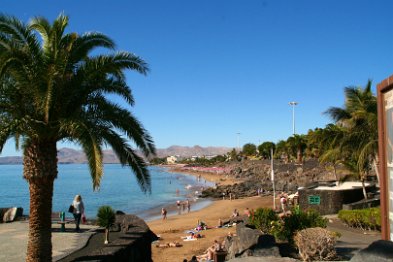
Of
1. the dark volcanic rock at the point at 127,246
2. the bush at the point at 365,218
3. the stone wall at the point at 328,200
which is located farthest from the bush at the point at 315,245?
the stone wall at the point at 328,200

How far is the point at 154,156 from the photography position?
9.78 metres

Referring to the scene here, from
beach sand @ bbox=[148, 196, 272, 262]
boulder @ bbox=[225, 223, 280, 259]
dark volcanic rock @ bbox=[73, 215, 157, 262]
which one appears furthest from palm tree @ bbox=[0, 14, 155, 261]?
beach sand @ bbox=[148, 196, 272, 262]

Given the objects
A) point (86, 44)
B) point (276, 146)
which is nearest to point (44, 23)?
point (86, 44)

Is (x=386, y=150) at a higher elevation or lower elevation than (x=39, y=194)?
higher

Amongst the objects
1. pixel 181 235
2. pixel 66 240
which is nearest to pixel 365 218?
pixel 66 240

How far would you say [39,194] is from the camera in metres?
8.84

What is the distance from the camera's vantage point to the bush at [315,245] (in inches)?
380

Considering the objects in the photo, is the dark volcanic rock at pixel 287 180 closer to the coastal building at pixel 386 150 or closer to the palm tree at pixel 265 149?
the palm tree at pixel 265 149

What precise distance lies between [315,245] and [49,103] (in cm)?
692

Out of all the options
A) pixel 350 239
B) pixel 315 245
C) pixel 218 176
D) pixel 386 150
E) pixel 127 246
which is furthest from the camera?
pixel 218 176

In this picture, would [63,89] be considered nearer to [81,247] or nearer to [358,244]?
[81,247]

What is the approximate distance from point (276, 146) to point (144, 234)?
92878 millimetres

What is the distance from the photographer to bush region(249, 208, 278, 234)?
13273 mm

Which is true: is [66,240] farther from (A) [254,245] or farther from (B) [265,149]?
(B) [265,149]
